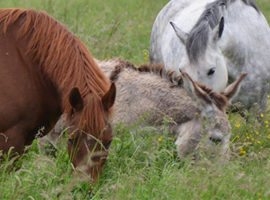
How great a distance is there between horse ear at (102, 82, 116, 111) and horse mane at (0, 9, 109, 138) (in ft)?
0.21

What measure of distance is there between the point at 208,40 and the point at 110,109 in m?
1.95

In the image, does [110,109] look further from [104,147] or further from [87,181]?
[87,181]

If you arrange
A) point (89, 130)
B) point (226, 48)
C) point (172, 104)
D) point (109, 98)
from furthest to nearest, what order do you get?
point (226, 48), point (172, 104), point (109, 98), point (89, 130)

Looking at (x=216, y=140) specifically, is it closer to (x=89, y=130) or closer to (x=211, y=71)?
(x=211, y=71)

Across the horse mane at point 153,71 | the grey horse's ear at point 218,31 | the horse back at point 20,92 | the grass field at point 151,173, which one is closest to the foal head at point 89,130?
the grass field at point 151,173

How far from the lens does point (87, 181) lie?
12.0 feet

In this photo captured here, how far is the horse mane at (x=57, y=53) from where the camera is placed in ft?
12.5

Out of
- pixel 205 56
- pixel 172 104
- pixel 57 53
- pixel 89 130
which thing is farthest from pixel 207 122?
pixel 57 53

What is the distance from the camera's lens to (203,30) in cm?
533

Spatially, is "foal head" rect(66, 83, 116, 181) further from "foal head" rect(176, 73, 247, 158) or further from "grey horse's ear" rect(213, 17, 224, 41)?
"grey horse's ear" rect(213, 17, 224, 41)

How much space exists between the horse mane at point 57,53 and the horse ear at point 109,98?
2.5 inches

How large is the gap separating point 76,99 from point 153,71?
69.9 inches

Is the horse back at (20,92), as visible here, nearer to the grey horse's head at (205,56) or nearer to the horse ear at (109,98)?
the horse ear at (109,98)

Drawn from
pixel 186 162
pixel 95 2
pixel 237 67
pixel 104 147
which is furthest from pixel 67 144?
pixel 95 2
